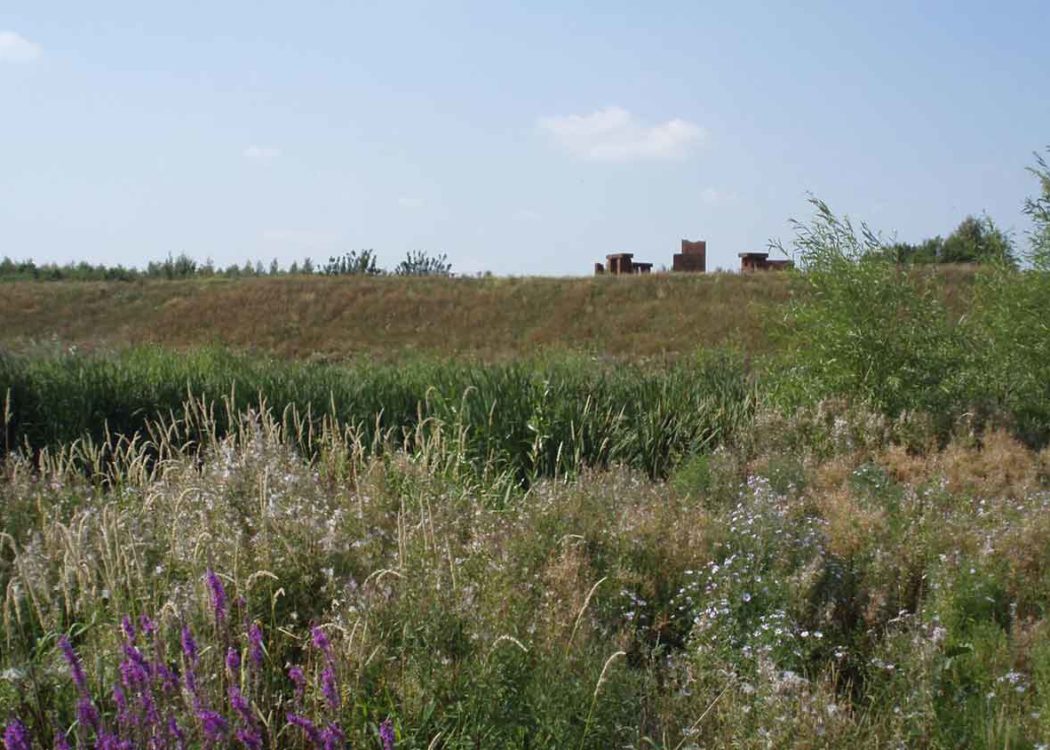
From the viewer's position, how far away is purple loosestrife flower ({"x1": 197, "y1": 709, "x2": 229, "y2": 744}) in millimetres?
3199

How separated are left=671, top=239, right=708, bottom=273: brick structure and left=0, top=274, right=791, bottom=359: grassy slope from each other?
15.5 ft

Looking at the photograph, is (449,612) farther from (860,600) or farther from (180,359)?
(180,359)

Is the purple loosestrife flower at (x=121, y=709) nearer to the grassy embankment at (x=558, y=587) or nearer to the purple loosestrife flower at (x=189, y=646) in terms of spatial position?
the grassy embankment at (x=558, y=587)

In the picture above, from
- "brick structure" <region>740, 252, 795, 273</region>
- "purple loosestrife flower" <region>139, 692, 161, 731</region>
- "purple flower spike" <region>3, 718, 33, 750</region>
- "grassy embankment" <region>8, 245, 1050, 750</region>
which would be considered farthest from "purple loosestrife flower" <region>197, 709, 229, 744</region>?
"brick structure" <region>740, 252, 795, 273</region>

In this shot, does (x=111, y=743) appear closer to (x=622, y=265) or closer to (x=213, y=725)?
(x=213, y=725)

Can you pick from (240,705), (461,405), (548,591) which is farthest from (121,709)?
(461,405)

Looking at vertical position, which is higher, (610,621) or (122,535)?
(122,535)

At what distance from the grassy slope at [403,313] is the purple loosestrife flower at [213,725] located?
2795 centimetres

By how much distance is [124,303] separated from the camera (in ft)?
128

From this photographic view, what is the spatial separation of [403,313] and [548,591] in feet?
106

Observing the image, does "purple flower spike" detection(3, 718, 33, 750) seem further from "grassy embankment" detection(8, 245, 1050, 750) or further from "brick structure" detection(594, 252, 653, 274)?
"brick structure" detection(594, 252, 653, 274)

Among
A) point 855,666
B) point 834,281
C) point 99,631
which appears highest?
point 834,281

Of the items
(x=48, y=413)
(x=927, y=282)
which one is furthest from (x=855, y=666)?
(x=48, y=413)

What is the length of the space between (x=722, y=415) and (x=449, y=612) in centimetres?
691
